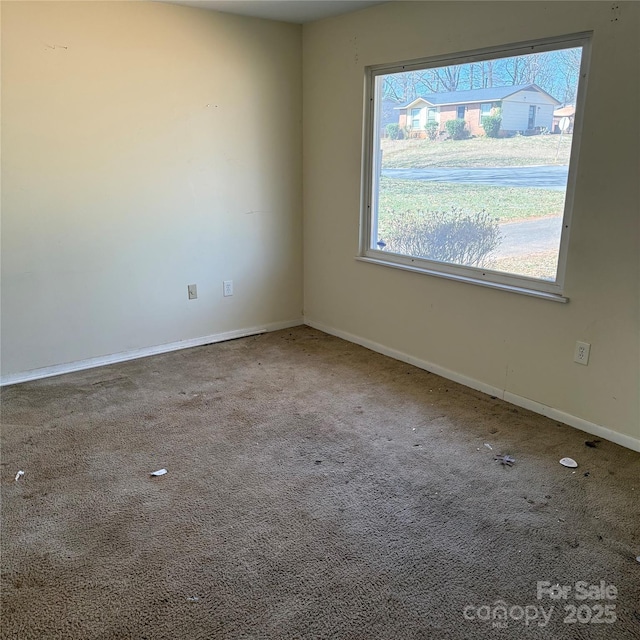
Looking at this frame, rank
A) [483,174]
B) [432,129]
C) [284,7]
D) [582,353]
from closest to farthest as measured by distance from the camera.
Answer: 1. [582,353]
2. [483,174]
3. [432,129]
4. [284,7]

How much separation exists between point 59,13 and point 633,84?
3009 mm

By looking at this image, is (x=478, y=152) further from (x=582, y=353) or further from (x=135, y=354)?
(x=135, y=354)

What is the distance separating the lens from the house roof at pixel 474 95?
9.24ft

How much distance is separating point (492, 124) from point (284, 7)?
157 centimetres

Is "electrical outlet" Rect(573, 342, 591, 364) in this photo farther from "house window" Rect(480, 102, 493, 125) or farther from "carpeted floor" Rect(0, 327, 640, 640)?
"house window" Rect(480, 102, 493, 125)

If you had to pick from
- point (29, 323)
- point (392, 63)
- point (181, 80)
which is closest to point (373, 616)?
point (29, 323)

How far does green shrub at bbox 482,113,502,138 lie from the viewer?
3.00 m

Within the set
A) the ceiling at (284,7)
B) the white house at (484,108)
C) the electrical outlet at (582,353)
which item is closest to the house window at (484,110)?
the white house at (484,108)

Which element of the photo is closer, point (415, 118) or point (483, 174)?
point (483, 174)

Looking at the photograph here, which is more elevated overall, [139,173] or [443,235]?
[139,173]

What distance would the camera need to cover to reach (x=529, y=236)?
2.91 meters

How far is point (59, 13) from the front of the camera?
3055 millimetres

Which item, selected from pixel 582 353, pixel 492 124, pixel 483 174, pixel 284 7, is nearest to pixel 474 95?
pixel 492 124

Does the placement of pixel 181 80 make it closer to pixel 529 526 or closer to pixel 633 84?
pixel 633 84
